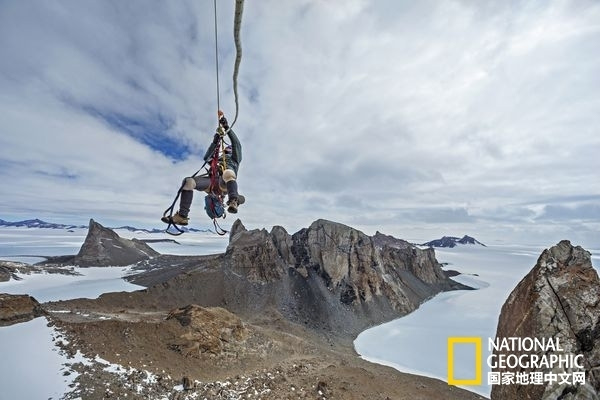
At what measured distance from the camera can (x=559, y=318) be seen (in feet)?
42.6

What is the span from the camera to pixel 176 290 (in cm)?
6012

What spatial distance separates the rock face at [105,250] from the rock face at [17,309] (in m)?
97.1

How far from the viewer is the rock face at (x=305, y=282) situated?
63.9m

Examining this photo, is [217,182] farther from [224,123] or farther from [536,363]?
[536,363]

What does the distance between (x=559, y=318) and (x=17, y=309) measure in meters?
33.9

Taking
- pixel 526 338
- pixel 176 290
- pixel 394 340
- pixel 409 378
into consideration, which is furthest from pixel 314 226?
pixel 526 338

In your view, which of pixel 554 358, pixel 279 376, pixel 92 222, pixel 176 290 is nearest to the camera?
pixel 554 358

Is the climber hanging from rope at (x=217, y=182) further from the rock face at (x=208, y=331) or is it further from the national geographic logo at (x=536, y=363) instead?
the rock face at (x=208, y=331)

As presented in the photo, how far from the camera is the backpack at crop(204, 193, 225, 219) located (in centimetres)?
970

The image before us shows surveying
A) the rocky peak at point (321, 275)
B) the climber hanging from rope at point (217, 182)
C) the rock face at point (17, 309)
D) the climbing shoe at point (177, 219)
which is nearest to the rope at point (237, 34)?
the climber hanging from rope at point (217, 182)

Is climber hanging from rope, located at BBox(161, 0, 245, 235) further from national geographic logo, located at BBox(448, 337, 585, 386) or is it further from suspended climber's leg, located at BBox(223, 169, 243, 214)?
national geographic logo, located at BBox(448, 337, 585, 386)

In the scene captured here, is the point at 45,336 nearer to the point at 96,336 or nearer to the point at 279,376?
the point at 96,336

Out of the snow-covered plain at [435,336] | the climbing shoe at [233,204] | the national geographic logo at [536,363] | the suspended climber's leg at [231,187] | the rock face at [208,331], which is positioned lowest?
the snow-covered plain at [435,336]

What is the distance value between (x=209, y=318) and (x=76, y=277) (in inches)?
3086
